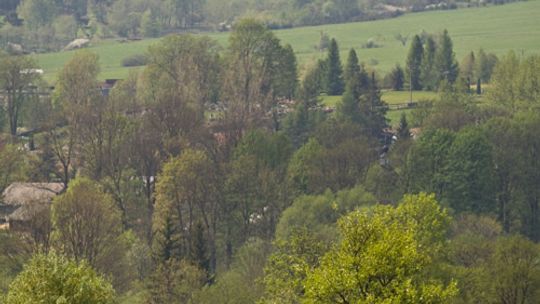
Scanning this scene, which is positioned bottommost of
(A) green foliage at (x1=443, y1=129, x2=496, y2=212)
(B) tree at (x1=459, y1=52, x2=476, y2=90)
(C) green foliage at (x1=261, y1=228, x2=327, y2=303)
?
(A) green foliage at (x1=443, y1=129, x2=496, y2=212)

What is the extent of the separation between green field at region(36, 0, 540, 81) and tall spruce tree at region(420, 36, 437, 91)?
10697mm

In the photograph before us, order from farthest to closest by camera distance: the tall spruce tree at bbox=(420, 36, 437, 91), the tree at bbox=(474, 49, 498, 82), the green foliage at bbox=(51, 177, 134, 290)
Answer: the tree at bbox=(474, 49, 498, 82)
the tall spruce tree at bbox=(420, 36, 437, 91)
the green foliage at bbox=(51, 177, 134, 290)

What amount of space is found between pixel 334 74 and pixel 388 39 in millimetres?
59524

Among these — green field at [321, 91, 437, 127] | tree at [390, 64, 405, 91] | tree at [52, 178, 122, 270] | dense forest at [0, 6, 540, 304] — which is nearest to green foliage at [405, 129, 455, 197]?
dense forest at [0, 6, 540, 304]

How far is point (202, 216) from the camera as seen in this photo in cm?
7212

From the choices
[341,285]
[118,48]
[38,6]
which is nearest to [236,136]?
[341,285]

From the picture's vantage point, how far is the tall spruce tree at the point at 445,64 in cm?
12631

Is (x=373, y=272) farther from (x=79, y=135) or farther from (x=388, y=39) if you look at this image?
(x=388, y=39)

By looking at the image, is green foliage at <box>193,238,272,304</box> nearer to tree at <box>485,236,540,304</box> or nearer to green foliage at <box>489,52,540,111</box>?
tree at <box>485,236,540,304</box>

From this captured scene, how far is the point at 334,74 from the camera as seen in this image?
4889 inches

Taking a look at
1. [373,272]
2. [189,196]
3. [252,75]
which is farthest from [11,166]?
[373,272]

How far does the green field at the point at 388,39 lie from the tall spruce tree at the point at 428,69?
10697mm

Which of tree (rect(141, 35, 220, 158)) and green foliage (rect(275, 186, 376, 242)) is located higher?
tree (rect(141, 35, 220, 158))

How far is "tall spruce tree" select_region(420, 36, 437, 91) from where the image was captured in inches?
4988
